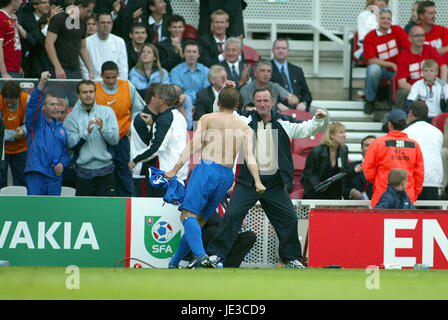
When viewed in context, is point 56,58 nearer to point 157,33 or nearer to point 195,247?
point 157,33

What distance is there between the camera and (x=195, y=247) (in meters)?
7.81

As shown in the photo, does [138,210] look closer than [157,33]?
Yes

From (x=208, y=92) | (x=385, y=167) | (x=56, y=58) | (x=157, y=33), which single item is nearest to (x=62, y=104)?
(x=56, y=58)

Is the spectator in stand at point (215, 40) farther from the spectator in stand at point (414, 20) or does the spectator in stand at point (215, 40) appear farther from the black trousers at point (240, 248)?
the black trousers at point (240, 248)

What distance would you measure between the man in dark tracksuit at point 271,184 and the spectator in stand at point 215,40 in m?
4.09

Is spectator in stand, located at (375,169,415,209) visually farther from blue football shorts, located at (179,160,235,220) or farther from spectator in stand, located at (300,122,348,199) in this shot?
blue football shorts, located at (179,160,235,220)

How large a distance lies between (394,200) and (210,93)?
306cm

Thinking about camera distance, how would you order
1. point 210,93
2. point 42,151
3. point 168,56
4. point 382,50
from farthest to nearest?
point 382,50 < point 168,56 < point 210,93 < point 42,151

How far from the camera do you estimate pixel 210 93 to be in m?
11.0

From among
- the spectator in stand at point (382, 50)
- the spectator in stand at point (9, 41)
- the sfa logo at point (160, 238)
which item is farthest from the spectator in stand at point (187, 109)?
the spectator in stand at point (382, 50)

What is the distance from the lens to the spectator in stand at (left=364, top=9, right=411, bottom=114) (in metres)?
13.3

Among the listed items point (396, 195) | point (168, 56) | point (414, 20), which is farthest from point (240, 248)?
point (414, 20)

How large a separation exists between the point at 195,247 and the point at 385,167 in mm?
Answer: 2834

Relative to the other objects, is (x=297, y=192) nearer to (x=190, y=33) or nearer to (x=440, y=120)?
(x=440, y=120)
